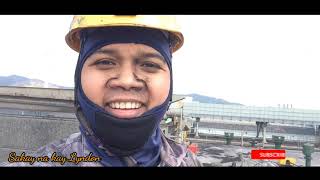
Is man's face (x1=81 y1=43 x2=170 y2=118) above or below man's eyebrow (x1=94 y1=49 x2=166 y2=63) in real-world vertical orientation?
below

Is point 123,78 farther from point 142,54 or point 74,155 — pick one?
point 74,155

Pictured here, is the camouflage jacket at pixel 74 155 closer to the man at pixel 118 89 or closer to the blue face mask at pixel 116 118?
the man at pixel 118 89

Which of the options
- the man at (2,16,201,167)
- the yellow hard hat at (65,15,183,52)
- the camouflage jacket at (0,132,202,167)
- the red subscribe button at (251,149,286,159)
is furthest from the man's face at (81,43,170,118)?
the red subscribe button at (251,149,286,159)

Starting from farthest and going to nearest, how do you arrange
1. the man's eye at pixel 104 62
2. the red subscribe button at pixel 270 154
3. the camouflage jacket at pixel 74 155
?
the red subscribe button at pixel 270 154, the camouflage jacket at pixel 74 155, the man's eye at pixel 104 62

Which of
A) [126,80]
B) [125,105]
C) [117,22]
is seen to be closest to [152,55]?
[126,80]

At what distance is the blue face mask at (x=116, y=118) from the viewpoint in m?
3.35

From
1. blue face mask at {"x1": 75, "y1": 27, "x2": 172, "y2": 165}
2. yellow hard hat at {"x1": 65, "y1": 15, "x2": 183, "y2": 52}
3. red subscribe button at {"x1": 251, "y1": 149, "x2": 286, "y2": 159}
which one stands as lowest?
red subscribe button at {"x1": 251, "y1": 149, "x2": 286, "y2": 159}

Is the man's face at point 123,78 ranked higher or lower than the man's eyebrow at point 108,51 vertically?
lower

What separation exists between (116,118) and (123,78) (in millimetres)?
492

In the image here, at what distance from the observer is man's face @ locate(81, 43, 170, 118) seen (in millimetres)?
3330

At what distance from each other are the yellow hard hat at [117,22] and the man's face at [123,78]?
0.26 metres

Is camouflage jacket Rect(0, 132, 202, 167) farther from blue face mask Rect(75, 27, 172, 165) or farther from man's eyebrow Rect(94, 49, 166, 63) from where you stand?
man's eyebrow Rect(94, 49, 166, 63)

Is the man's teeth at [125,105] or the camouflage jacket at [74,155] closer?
the man's teeth at [125,105]

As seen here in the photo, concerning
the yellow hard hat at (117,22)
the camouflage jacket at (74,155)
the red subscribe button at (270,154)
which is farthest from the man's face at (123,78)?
the red subscribe button at (270,154)
